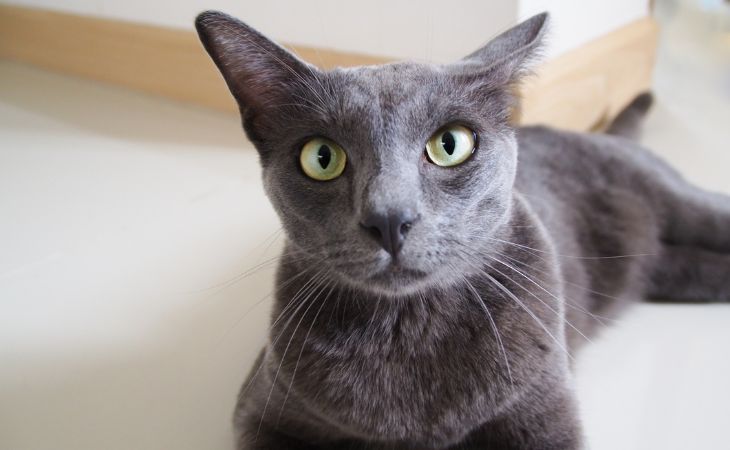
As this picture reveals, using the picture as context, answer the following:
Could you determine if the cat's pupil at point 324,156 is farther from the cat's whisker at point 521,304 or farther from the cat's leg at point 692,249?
the cat's leg at point 692,249

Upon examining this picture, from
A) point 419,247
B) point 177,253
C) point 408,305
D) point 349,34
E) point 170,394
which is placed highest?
point 349,34

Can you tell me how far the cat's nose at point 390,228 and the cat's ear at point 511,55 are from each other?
0.24 m

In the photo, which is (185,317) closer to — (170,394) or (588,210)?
(170,394)

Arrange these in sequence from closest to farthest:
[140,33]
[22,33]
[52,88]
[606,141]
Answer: [606,141]
[140,33]
[52,88]
[22,33]

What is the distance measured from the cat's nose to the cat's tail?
136cm

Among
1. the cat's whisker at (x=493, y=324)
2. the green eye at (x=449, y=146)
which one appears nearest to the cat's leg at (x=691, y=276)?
the cat's whisker at (x=493, y=324)

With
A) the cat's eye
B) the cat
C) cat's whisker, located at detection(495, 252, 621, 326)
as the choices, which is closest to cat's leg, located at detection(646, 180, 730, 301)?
cat's whisker, located at detection(495, 252, 621, 326)

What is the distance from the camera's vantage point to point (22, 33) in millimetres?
3084

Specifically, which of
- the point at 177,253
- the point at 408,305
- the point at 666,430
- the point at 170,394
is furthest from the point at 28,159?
the point at 666,430

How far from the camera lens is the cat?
777mm

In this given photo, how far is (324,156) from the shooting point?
0.82 m

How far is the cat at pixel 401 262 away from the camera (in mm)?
777

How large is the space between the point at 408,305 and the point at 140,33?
2.06m

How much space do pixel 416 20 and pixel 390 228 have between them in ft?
4.11
